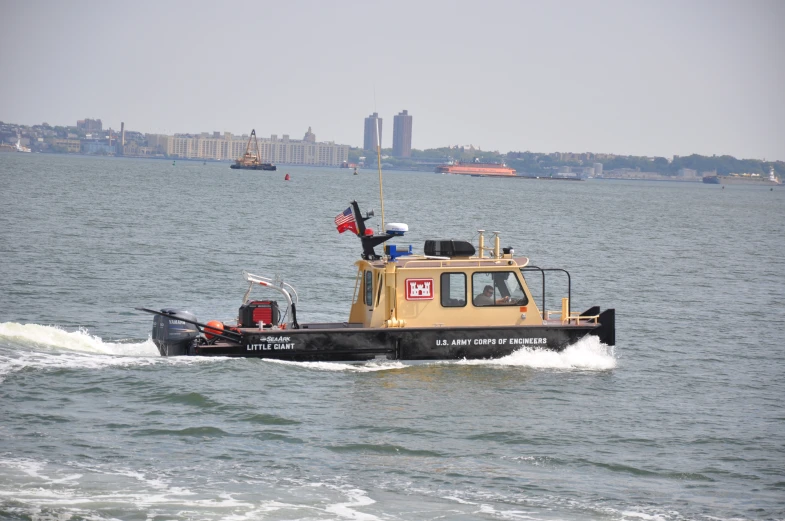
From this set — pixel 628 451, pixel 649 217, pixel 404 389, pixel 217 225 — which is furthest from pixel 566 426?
pixel 649 217

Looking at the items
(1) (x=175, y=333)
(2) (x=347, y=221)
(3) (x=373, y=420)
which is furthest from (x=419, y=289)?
(1) (x=175, y=333)

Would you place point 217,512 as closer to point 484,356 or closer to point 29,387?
point 29,387

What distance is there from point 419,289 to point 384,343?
120cm

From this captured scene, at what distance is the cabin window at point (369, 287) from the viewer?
19.9m

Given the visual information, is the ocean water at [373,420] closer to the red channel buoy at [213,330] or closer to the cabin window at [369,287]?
the red channel buoy at [213,330]

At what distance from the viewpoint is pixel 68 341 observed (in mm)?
20234

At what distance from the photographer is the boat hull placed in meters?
19.2

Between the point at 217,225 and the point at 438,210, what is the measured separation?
28992mm

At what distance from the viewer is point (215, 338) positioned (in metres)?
19.3

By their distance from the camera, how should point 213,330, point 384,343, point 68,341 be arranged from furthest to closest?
point 68,341
point 384,343
point 213,330

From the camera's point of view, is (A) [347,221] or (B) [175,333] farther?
(A) [347,221]

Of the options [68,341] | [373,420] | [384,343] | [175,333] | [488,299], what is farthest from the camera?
[68,341]

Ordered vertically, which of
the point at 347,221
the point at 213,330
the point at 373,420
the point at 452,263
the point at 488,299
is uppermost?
the point at 347,221

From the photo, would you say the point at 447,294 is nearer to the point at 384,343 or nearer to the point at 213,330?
the point at 384,343
